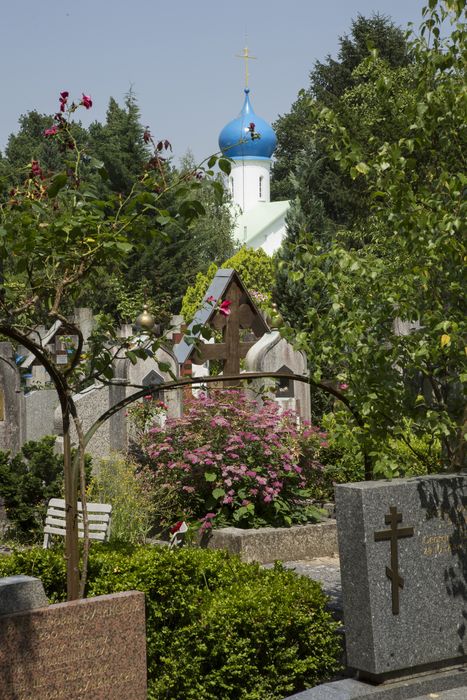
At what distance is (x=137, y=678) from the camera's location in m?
6.15

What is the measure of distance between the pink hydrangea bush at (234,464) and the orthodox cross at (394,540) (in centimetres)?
407

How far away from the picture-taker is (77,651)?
5.85 m

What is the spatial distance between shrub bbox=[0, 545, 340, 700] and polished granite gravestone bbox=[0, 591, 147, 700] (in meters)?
0.43

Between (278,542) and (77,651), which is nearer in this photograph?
(77,651)

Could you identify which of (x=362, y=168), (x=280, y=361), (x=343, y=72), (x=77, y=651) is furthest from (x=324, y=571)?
(x=343, y=72)

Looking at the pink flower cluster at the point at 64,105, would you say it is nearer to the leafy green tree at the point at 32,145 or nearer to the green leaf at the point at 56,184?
the green leaf at the point at 56,184

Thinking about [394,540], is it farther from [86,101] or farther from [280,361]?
[280,361]

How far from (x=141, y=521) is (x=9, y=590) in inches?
203

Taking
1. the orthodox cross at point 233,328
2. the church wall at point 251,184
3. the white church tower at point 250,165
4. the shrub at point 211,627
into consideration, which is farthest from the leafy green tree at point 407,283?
the church wall at point 251,184

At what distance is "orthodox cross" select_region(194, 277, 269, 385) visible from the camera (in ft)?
48.0

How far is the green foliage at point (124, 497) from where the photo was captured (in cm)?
1055

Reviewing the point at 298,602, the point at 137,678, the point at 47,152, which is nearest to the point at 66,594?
the point at 137,678

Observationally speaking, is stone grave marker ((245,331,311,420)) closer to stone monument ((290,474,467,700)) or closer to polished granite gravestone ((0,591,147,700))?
stone monument ((290,474,467,700))

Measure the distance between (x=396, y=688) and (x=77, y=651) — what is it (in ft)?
6.54
